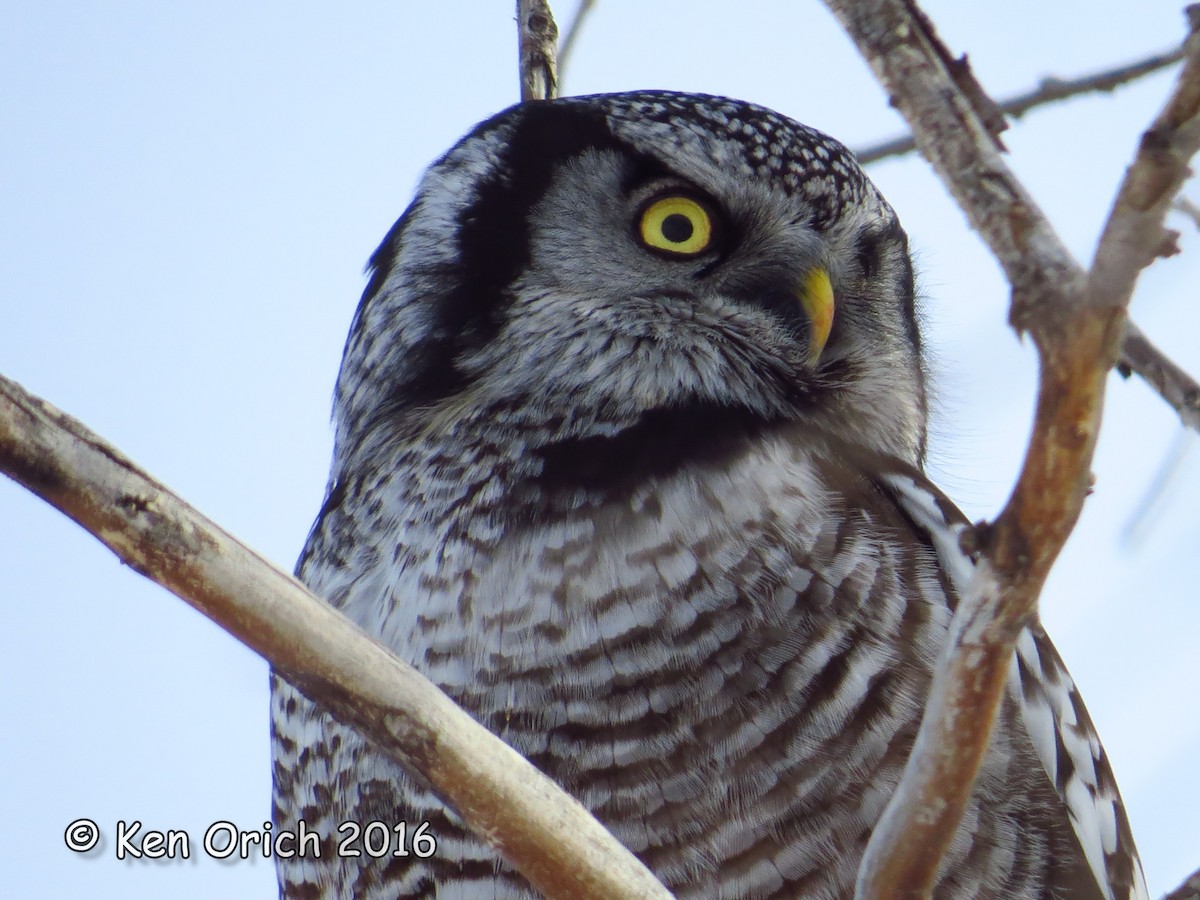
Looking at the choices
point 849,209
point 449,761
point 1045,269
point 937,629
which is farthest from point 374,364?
point 1045,269

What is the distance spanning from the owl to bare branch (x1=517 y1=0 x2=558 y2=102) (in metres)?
0.33

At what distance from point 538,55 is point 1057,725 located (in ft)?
7.24

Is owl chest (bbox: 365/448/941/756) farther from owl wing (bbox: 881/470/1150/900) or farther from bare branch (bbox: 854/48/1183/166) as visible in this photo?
bare branch (bbox: 854/48/1183/166)

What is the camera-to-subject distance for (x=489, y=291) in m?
2.97

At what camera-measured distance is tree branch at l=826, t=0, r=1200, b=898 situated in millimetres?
1190

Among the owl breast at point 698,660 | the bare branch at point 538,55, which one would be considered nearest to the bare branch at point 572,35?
the bare branch at point 538,55

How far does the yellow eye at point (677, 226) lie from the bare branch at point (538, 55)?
71 cm

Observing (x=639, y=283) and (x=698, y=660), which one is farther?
(x=639, y=283)

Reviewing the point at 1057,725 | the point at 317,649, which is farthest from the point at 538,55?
the point at 317,649

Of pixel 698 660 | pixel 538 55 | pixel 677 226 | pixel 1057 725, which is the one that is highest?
pixel 538 55

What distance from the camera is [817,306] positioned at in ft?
9.62

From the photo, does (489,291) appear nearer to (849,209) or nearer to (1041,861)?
(849,209)

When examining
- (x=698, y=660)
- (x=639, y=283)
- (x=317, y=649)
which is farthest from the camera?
(x=639, y=283)

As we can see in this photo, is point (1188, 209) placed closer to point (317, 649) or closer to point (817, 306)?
point (817, 306)
